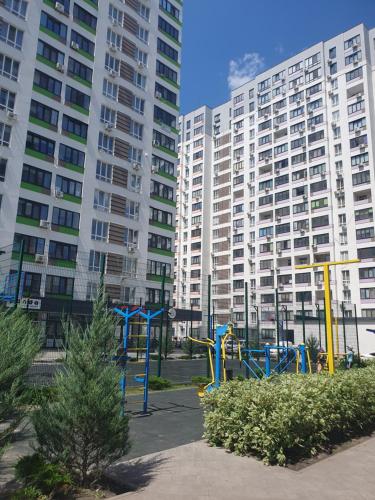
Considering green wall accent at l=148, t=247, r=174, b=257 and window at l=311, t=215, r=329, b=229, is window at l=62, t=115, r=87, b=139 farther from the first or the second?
window at l=311, t=215, r=329, b=229

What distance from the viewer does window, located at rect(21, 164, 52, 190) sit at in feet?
111

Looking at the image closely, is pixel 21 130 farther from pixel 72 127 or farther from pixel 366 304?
pixel 366 304

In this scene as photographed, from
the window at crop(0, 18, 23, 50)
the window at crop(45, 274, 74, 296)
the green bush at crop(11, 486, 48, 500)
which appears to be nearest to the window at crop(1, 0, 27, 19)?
the window at crop(0, 18, 23, 50)

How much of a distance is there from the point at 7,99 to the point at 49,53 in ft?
22.3

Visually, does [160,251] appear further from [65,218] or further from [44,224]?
[44,224]

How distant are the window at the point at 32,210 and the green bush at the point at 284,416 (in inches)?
1136

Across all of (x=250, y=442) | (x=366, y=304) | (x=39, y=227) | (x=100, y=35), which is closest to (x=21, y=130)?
(x=39, y=227)

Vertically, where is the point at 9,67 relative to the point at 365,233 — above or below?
above

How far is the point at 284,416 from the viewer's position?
23.4 ft

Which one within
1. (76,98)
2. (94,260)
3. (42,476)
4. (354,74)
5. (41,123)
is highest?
(354,74)

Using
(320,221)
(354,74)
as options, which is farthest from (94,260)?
(354,74)

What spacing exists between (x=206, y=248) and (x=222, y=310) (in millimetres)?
12439

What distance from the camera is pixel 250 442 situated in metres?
7.31

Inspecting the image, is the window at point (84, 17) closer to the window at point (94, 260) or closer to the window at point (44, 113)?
the window at point (44, 113)
